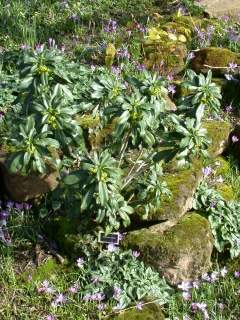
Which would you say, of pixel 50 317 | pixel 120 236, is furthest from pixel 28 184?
pixel 50 317

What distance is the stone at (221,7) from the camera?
8094 millimetres

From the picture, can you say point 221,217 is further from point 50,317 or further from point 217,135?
point 50,317

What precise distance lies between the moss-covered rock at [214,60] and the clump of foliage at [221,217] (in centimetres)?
215

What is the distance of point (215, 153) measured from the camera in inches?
192

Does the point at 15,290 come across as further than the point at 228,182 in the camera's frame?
No

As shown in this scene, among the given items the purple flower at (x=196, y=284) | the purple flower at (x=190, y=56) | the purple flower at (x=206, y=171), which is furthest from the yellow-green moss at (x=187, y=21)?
the purple flower at (x=196, y=284)

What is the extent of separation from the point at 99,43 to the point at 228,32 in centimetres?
163

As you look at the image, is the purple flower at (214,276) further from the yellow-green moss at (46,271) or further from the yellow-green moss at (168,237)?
the yellow-green moss at (46,271)

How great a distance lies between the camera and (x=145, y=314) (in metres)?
3.52

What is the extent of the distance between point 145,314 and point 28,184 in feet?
4.13

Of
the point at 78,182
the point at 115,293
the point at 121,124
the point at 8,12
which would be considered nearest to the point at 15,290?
the point at 115,293

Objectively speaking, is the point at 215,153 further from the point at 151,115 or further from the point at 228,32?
the point at 228,32

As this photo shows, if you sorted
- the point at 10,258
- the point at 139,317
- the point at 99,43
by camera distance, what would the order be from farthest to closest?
the point at 99,43 → the point at 10,258 → the point at 139,317

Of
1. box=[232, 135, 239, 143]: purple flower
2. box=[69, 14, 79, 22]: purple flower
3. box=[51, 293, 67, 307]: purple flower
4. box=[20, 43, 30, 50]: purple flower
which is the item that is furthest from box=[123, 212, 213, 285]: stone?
box=[69, 14, 79, 22]: purple flower
